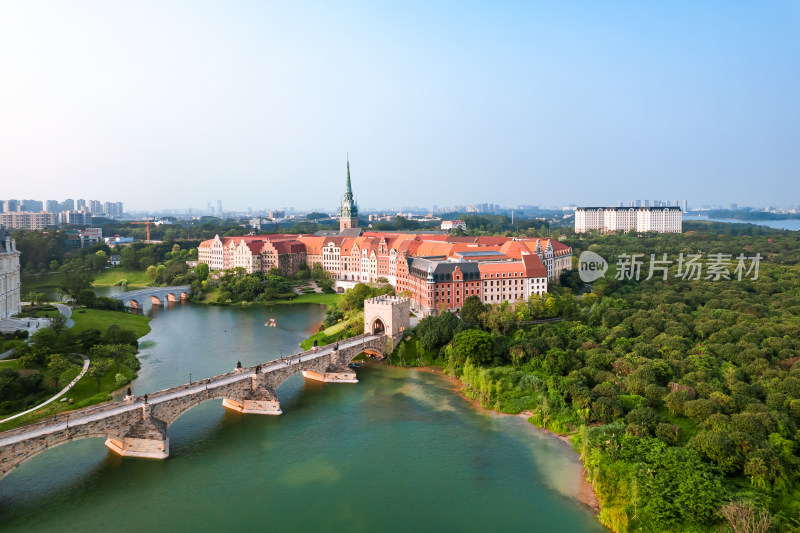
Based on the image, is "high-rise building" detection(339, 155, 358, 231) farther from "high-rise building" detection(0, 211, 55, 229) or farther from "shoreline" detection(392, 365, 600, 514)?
"high-rise building" detection(0, 211, 55, 229)

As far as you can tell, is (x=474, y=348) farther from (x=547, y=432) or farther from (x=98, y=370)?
(x=98, y=370)

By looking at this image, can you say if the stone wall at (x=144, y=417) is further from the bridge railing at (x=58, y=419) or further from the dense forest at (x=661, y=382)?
the dense forest at (x=661, y=382)

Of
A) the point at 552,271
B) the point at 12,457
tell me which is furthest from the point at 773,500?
the point at 552,271

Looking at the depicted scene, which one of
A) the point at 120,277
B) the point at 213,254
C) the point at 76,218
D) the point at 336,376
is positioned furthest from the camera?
the point at 76,218

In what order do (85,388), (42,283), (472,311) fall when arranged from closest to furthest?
(85,388) → (472,311) → (42,283)

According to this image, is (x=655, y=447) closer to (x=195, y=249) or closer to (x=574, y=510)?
(x=574, y=510)

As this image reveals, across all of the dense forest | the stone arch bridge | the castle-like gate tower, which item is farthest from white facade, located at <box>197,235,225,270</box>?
the stone arch bridge

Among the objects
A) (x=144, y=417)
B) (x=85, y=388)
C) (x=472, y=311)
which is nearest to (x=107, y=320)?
(x=85, y=388)

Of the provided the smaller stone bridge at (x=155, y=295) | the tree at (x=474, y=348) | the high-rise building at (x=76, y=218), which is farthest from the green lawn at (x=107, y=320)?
the high-rise building at (x=76, y=218)

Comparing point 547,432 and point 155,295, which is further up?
point 155,295
